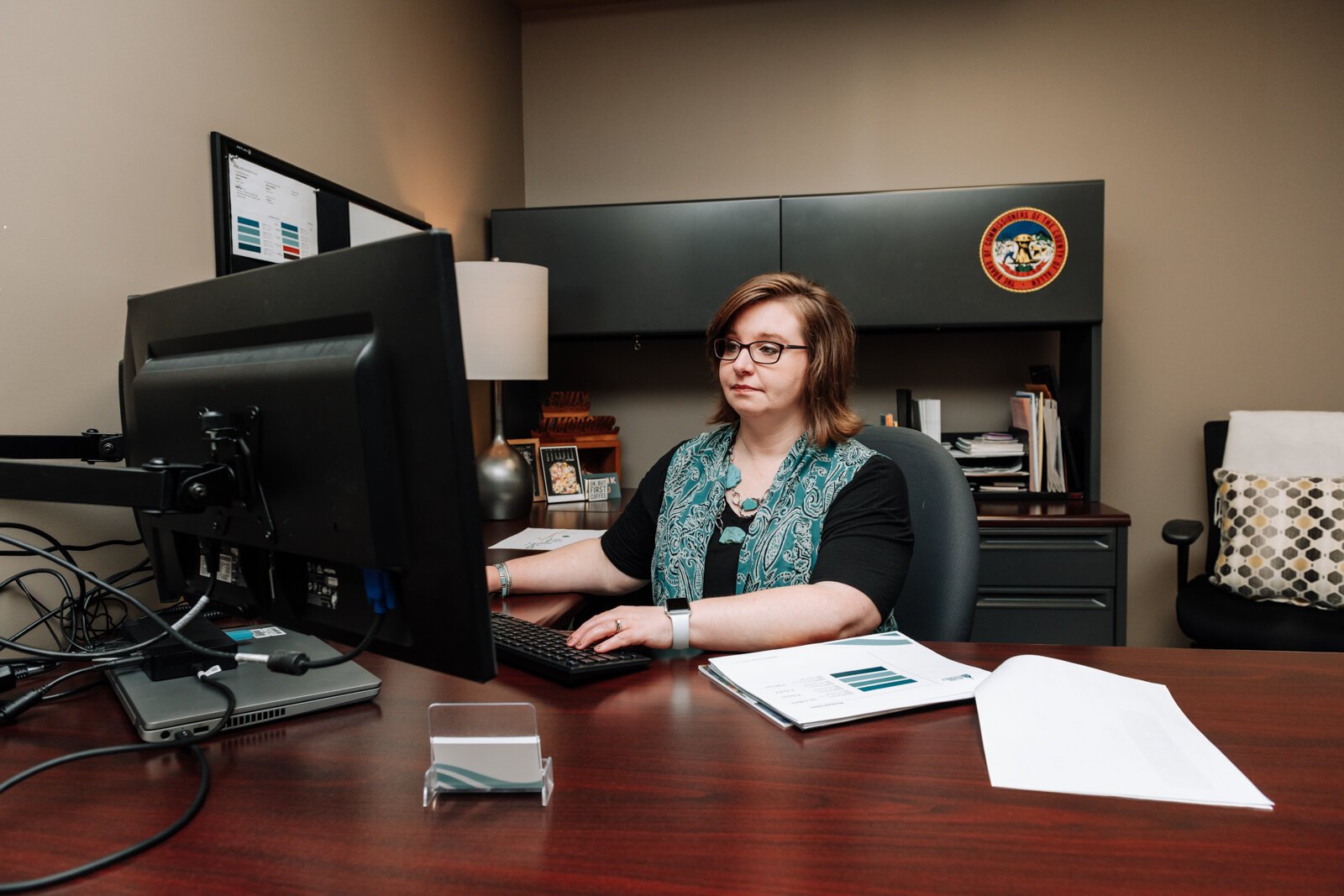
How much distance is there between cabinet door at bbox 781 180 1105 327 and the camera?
268 centimetres

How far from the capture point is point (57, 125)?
1.29m

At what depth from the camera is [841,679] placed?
Answer: 984 mm

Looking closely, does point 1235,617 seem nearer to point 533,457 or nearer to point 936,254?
point 936,254

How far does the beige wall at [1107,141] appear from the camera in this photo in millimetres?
2979

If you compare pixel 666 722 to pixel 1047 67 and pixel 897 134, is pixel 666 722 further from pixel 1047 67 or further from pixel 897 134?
pixel 1047 67

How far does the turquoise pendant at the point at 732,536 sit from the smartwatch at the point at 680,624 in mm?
393

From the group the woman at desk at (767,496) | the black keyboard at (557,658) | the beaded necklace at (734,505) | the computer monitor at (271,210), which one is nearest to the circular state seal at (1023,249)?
the woman at desk at (767,496)

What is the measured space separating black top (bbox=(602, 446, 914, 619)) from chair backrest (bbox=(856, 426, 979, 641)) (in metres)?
0.05

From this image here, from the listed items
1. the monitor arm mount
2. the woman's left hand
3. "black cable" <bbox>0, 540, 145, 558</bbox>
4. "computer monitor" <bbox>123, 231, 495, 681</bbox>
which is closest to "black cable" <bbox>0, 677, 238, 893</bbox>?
"computer monitor" <bbox>123, 231, 495, 681</bbox>

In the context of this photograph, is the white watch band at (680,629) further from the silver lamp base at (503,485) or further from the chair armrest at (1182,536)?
the chair armrest at (1182,536)

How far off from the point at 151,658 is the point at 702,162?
2841 millimetres

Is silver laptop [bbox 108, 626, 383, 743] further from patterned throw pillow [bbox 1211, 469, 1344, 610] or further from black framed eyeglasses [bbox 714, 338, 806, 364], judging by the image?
patterned throw pillow [bbox 1211, 469, 1344, 610]

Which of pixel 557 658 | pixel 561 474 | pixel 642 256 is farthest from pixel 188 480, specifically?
pixel 642 256

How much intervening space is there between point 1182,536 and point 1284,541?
0.28 meters
